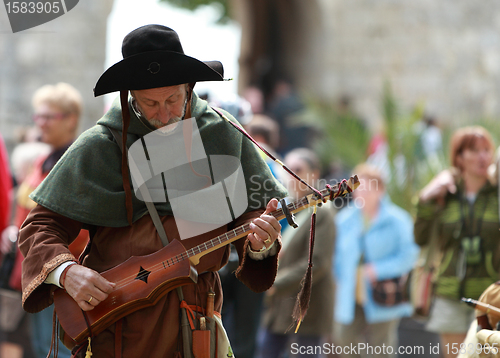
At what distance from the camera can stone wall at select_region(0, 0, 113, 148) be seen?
8.80 m

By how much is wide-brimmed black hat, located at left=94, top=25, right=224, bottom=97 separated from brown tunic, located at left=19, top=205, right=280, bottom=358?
55 cm

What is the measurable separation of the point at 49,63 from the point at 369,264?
18.5 feet

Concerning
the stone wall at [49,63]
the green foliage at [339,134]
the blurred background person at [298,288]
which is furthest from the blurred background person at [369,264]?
the stone wall at [49,63]

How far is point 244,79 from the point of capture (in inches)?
567

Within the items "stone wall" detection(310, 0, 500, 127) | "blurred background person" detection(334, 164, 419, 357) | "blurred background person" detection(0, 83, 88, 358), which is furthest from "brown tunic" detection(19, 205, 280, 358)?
"stone wall" detection(310, 0, 500, 127)

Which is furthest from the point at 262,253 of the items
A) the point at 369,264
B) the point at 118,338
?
the point at 369,264

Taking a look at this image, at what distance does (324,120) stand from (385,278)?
12.1ft

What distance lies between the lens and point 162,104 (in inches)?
103

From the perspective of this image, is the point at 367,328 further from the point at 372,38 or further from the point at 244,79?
the point at 244,79

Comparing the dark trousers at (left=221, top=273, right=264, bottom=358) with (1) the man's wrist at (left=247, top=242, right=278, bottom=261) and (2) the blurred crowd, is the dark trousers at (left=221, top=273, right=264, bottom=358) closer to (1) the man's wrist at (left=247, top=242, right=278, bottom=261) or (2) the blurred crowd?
(2) the blurred crowd

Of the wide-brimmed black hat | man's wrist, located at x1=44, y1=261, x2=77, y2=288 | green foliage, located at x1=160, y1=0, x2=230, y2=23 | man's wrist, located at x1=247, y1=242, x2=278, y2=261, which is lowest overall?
man's wrist, located at x1=44, y1=261, x2=77, y2=288

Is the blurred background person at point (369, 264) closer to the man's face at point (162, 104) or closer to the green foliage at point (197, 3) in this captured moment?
the man's face at point (162, 104)

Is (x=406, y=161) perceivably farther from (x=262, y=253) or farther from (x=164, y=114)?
(x=164, y=114)

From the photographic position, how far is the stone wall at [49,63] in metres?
8.80
